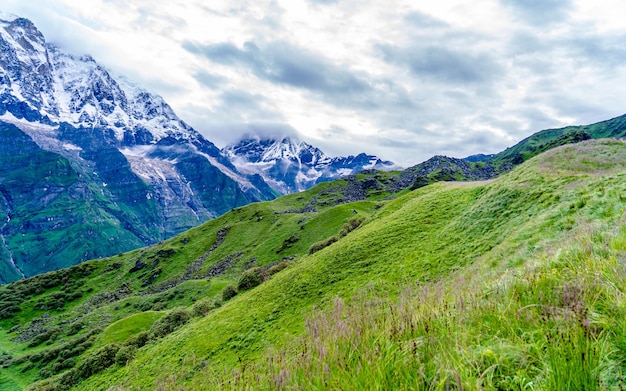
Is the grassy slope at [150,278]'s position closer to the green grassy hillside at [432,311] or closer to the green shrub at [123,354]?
the green grassy hillside at [432,311]

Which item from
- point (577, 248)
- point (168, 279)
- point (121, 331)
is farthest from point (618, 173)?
point (168, 279)

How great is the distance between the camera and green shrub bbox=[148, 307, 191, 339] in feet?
132

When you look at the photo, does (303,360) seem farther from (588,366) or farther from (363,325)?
(588,366)

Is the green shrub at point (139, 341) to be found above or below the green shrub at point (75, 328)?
above

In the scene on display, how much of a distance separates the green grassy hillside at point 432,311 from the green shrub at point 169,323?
275 mm

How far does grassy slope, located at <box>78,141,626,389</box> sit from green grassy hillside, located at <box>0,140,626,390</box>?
5 centimetres

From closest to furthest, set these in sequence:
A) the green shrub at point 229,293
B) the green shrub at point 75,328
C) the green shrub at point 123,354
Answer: the green shrub at point 123,354 < the green shrub at point 229,293 < the green shrub at point 75,328

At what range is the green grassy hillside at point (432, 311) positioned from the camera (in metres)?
4.45

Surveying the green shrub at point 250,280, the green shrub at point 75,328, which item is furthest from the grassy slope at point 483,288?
the green shrub at point 75,328

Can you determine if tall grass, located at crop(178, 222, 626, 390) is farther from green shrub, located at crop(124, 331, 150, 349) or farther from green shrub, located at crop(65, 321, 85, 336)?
green shrub, located at crop(65, 321, 85, 336)

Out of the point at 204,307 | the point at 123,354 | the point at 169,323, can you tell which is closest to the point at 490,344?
the point at 123,354

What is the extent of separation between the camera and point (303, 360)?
5.76 m

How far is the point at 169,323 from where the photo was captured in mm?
42375

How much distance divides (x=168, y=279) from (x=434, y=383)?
14167 centimetres
